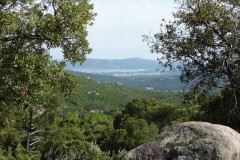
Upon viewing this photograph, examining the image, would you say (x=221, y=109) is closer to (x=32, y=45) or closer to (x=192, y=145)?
(x=192, y=145)

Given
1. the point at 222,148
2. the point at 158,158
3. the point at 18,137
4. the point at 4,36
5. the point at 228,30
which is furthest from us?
the point at 18,137

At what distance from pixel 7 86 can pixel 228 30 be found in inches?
388

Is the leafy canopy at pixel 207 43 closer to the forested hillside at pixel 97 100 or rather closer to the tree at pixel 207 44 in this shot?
the tree at pixel 207 44

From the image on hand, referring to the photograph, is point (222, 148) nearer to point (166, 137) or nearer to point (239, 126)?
point (166, 137)

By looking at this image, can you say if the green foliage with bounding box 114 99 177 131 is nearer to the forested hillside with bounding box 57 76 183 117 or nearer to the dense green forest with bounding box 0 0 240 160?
the dense green forest with bounding box 0 0 240 160

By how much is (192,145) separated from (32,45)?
22.6ft

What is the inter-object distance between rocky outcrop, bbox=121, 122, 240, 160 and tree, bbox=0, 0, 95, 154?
4.09 m

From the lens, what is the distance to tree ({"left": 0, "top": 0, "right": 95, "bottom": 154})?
8.70 metres

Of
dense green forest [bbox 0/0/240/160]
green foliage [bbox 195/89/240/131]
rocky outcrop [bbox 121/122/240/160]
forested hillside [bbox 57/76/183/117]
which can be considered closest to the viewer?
rocky outcrop [bbox 121/122/240/160]

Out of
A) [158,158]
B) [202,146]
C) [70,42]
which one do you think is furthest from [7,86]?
[202,146]

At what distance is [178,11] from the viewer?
13.1 meters

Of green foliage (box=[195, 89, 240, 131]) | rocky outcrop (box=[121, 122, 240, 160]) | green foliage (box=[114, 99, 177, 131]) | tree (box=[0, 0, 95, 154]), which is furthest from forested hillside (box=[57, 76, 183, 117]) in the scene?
rocky outcrop (box=[121, 122, 240, 160])

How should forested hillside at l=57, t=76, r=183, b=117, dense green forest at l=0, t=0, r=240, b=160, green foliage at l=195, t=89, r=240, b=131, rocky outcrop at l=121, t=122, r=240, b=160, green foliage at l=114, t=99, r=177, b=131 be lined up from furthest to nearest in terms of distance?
forested hillside at l=57, t=76, r=183, b=117 → green foliage at l=114, t=99, r=177, b=131 → green foliage at l=195, t=89, r=240, b=131 → dense green forest at l=0, t=0, r=240, b=160 → rocky outcrop at l=121, t=122, r=240, b=160

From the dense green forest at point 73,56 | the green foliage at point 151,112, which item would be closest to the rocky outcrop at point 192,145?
the dense green forest at point 73,56
